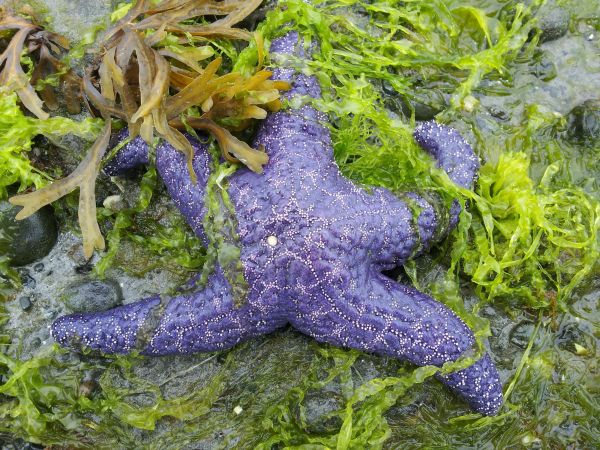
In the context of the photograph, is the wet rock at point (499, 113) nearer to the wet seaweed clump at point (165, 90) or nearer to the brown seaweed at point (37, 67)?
the wet seaweed clump at point (165, 90)

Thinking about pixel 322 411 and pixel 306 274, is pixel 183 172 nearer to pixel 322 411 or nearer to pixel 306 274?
pixel 306 274

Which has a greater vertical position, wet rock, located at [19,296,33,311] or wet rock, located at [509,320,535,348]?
wet rock, located at [509,320,535,348]

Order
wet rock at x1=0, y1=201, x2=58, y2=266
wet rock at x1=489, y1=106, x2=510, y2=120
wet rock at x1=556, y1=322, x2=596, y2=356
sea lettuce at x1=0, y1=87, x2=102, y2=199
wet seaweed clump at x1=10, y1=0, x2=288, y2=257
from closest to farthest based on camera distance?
wet seaweed clump at x1=10, y1=0, x2=288, y2=257, sea lettuce at x1=0, y1=87, x2=102, y2=199, wet rock at x1=0, y1=201, x2=58, y2=266, wet rock at x1=556, y1=322, x2=596, y2=356, wet rock at x1=489, y1=106, x2=510, y2=120

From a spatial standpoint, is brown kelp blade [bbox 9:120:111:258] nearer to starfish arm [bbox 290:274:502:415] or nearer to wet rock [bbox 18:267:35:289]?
wet rock [bbox 18:267:35:289]

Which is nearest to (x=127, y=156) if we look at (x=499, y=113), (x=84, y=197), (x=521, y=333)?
(x=84, y=197)

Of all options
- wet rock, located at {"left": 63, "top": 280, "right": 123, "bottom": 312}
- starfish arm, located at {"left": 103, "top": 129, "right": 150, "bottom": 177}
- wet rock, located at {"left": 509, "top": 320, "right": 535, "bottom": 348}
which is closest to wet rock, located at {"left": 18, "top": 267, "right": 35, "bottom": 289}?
wet rock, located at {"left": 63, "top": 280, "right": 123, "bottom": 312}

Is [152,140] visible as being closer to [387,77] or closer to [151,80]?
[151,80]

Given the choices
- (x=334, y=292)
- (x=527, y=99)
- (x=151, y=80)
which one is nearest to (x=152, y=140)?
(x=151, y=80)
